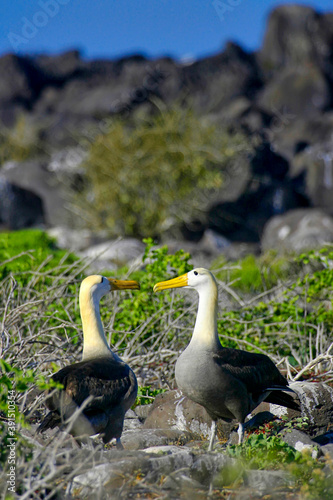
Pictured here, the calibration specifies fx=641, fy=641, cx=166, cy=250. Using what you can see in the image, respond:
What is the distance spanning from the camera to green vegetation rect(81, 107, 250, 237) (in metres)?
18.3

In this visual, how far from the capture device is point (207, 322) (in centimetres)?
414

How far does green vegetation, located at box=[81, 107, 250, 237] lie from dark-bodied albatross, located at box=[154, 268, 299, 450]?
45.8 ft

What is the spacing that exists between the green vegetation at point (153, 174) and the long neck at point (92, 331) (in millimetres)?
14009

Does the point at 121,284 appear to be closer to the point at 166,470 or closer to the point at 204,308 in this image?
the point at 204,308

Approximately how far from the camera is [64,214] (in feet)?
68.2

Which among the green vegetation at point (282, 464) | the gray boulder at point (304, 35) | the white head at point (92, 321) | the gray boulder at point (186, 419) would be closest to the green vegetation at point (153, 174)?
the gray boulder at point (186, 419)

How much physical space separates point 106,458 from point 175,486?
499 millimetres

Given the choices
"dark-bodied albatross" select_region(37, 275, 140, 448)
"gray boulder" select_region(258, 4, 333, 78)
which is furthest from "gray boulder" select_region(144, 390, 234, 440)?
"gray boulder" select_region(258, 4, 333, 78)

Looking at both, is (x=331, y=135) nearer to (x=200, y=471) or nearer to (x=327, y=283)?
(x=327, y=283)

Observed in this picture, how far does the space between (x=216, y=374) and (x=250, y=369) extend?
0.28 meters

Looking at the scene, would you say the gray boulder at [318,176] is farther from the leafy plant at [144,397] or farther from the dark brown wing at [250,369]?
the dark brown wing at [250,369]

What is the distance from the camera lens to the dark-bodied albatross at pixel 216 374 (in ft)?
12.9

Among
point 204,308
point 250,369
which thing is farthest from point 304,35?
point 250,369

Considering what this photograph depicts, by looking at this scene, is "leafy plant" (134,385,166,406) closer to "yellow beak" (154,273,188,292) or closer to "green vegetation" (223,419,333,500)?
"yellow beak" (154,273,188,292)
